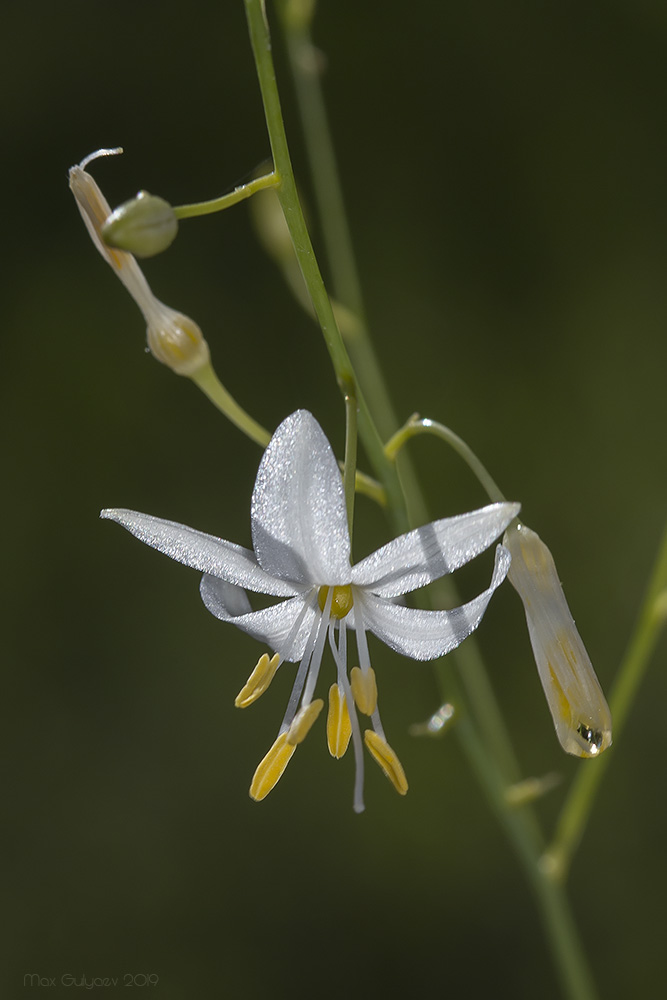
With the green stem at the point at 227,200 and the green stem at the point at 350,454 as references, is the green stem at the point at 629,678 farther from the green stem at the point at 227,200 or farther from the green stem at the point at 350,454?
the green stem at the point at 227,200

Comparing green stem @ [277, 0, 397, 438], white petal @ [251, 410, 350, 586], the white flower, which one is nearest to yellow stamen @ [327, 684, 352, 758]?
the white flower

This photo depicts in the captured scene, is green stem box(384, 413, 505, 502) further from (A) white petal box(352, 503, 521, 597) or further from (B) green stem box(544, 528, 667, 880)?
(B) green stem box(544, 528, 667, 880)

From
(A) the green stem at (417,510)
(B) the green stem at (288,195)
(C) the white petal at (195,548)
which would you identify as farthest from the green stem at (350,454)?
(A) the green stem at (417,510)

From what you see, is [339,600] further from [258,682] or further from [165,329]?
[165,329]

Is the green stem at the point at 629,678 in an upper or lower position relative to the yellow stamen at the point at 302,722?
lower

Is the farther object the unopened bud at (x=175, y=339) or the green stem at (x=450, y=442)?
the unopened bud at (x=175, y=339)

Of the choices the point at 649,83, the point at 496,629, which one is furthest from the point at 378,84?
the point at 496,629
